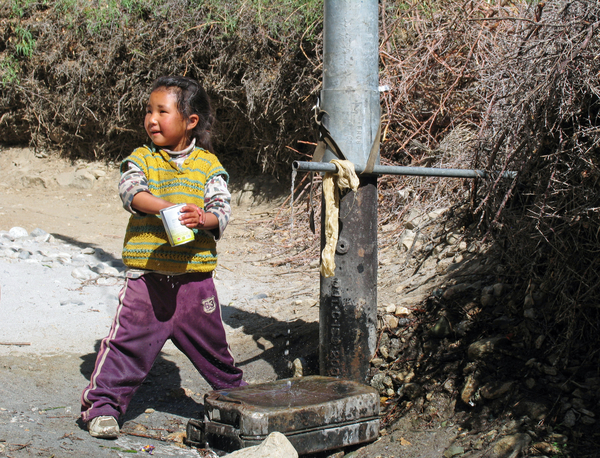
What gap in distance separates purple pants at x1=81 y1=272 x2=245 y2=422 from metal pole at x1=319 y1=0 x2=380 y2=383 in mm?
499

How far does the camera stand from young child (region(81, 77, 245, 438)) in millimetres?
2393

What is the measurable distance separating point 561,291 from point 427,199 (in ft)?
9.01

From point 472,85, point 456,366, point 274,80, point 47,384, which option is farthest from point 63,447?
point 274,80

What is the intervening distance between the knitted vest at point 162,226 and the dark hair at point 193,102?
0.16 m

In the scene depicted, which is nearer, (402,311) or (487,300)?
(487,300)

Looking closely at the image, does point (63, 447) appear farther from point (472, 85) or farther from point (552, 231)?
point (472, 85)

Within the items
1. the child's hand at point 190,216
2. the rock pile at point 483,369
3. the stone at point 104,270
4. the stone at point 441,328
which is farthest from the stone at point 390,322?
the stone at point 104,270

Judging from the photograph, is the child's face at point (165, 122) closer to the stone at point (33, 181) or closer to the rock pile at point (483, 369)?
the rock pile at point (483, 369)

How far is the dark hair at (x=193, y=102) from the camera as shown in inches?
105

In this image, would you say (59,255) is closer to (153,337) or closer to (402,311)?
(153,337)

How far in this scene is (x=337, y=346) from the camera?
2.65 metres

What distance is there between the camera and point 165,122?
2.60 m

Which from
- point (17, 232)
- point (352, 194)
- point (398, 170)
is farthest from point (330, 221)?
point (17, 232)

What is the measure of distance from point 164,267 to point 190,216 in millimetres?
310
